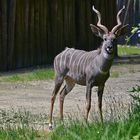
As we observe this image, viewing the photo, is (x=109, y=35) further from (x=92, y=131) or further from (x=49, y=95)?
(x=49, y=95)

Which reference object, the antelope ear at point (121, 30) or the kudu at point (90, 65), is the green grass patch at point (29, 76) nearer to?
the kudu at point (90, 65)

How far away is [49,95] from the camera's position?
12.5m

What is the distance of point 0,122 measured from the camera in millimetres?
8469

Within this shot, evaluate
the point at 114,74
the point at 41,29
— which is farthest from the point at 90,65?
the point at 41,29

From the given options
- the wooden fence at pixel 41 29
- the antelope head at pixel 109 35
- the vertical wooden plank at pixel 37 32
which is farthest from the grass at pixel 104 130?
the vertical wooden plank at pixel 37 32

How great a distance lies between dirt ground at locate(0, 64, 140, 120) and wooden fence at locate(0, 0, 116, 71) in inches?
131

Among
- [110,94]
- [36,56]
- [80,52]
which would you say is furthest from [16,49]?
[80,52]

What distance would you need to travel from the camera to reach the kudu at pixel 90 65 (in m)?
8.21

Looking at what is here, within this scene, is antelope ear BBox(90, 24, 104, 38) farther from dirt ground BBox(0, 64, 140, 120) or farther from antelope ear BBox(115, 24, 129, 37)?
dirt ground BBox(0, 64, 140, 120)

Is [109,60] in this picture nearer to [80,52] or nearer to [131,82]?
[80,52]

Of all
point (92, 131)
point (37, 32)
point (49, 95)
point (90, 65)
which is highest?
point (90, 65)

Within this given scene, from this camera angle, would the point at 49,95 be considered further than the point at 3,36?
No

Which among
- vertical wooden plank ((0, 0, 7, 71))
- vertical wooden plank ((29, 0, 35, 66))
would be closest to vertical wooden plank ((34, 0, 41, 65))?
vertical wooden plank ((29, 0, 35, 66))

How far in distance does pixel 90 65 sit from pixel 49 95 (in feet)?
13.4
